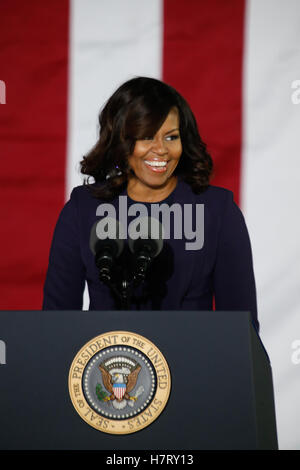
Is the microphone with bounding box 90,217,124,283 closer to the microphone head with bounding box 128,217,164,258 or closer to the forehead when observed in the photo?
the microphone head with bounding box 128,217,164,258

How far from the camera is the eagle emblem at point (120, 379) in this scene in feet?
3.02

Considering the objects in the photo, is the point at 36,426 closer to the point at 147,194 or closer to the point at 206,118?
the point at 147,194

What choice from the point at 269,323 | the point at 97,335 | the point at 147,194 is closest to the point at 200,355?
the point at 97,335

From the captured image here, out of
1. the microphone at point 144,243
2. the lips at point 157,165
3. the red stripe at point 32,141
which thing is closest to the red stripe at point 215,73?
the red stripe at point 32,141

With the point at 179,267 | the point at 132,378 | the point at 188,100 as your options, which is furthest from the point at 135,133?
the point at 132,378

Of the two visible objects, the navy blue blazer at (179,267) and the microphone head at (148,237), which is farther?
the navy blue blazer at (179,267)

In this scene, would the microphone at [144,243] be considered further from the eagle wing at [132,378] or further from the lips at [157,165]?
the lips at [157,165]

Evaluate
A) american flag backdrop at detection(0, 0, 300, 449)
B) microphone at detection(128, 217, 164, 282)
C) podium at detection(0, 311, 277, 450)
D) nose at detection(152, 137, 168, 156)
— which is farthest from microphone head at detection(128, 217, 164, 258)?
american flag backdrop at detection(0, 0, 300, 449)

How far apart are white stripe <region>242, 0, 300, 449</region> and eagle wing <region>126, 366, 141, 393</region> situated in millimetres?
Result: 1036

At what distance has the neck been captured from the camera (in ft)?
5.18

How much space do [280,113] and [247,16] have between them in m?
0.32

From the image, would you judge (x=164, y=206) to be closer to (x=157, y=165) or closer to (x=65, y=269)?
(x=157, y=165)

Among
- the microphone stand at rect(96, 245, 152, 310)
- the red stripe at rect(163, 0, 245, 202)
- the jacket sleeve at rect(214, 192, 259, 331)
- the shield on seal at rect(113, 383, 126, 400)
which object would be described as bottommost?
the shield on seal at rect(113, 383, 126, 400)

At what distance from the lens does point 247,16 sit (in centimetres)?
198
